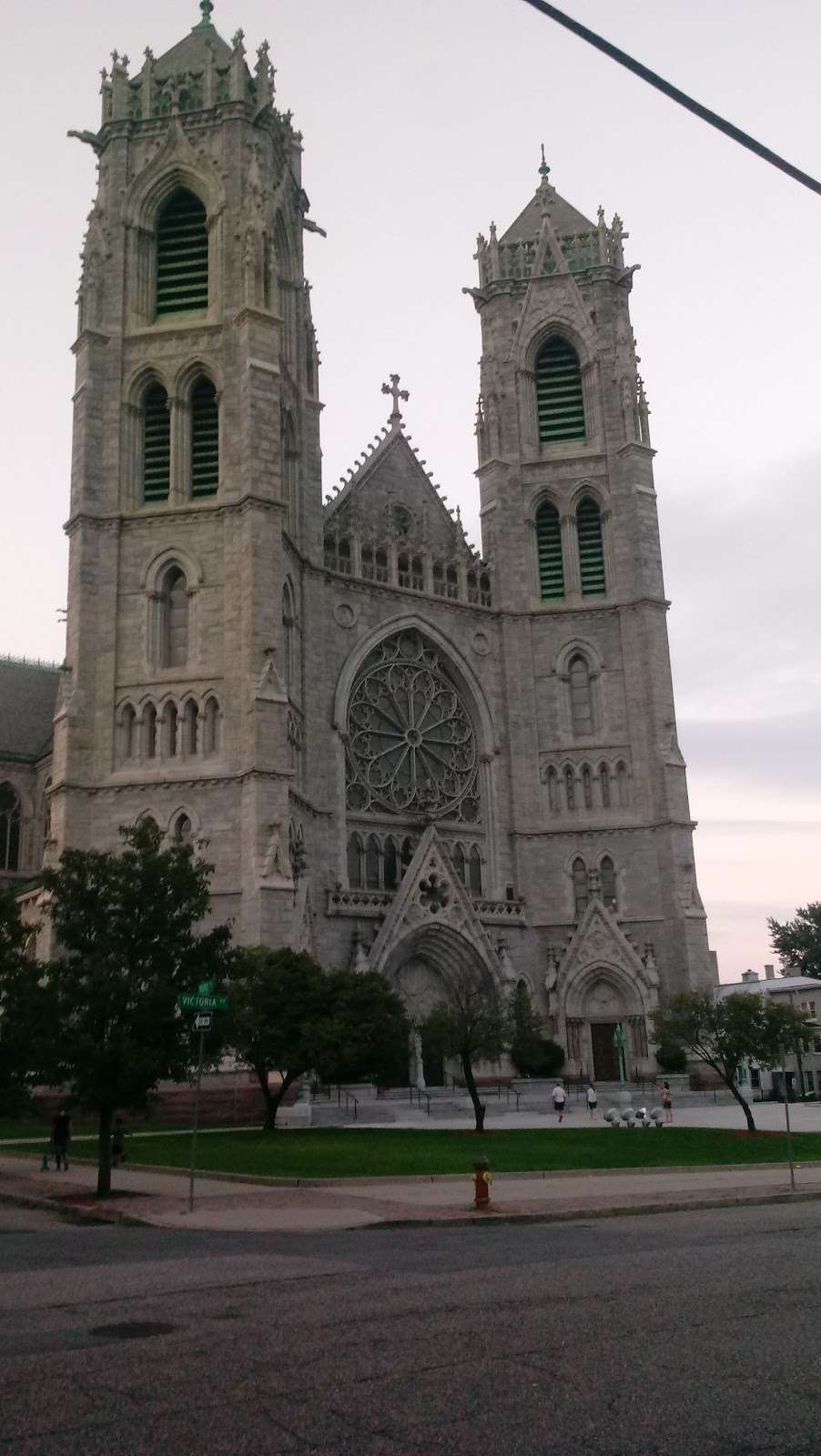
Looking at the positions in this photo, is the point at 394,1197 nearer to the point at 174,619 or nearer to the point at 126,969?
the point at 126,969

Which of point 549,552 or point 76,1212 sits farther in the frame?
point 549,552

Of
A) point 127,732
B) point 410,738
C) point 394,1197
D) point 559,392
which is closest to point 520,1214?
point 394,1197

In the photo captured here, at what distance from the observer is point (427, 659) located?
5191cm

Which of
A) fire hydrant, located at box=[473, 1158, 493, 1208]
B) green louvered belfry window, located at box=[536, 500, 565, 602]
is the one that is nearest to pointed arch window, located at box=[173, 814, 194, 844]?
green louvered belfry window, located at box=[536, 500, 565, 602]

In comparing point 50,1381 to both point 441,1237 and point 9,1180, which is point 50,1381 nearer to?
point 441,1237

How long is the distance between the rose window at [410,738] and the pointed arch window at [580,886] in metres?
4.41

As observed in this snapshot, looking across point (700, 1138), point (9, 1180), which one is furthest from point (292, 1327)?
point (700, 1138)

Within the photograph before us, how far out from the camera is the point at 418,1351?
740 cm

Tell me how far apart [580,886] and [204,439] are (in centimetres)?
2211

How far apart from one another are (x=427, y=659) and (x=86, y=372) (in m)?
16.9

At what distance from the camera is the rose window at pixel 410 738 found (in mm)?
48469

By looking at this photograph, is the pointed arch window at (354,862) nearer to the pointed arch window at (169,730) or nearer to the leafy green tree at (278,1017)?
the pointed arch window at (169,730)

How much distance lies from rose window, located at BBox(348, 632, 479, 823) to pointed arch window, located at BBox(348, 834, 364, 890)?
4.29 feet

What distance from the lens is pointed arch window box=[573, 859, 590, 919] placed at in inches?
1973
